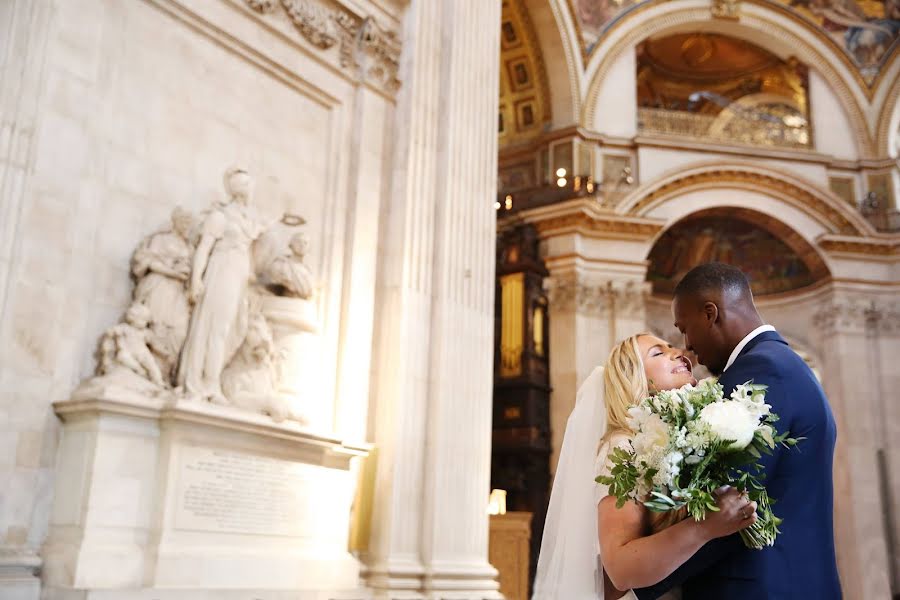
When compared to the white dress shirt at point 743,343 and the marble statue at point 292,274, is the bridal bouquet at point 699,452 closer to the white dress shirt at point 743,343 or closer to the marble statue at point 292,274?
the white dress shirt at point 743,343

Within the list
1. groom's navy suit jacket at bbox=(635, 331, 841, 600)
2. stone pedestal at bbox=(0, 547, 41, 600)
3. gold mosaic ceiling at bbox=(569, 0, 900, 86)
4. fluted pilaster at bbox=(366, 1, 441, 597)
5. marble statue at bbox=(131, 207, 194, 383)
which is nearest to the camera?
groom's navy suit jacket at bbox=(635, 331, 841, 600)

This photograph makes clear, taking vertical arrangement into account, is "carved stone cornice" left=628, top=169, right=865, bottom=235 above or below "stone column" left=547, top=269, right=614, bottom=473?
above

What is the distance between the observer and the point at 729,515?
200 centimetres

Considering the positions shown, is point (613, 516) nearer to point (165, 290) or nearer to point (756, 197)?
point (165, 290)

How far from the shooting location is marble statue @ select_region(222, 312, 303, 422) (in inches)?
262

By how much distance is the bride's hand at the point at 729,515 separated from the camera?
2.00 metres

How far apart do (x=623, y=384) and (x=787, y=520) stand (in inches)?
24.4

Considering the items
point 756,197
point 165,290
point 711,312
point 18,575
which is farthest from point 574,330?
point 711,312

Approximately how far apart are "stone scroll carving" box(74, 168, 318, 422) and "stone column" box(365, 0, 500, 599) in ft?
3.96

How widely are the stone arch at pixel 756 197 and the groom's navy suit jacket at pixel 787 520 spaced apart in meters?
15.2

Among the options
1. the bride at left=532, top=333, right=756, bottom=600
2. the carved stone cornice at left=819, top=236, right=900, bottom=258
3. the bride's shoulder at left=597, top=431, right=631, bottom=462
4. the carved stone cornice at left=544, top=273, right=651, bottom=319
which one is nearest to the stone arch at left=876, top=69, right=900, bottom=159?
the carved stone cornice at left=819, top=236, right=900, bottom=258

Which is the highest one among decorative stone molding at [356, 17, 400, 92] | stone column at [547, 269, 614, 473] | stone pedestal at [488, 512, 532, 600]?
decorative stone molding at [356, 17, 400, 92]

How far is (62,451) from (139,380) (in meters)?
0.66

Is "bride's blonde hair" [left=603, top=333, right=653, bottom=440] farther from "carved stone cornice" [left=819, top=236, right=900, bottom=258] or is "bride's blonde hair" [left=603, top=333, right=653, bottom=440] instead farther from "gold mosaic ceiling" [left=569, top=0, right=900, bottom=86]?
"gold mosaic ceiling" [left=569, top=0, right=900, bottom=86]
